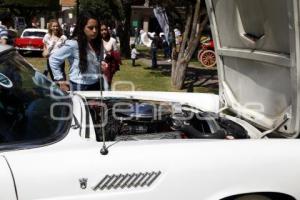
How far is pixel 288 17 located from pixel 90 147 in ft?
4.59

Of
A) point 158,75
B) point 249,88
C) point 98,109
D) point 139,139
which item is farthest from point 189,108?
point 158,75

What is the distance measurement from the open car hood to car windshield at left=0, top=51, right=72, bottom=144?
1.38 meters

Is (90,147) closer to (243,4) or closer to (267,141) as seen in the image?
(267,141)

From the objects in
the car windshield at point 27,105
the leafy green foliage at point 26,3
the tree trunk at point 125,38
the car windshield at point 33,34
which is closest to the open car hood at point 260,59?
the car windshield at point 27,105

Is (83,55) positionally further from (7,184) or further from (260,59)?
(7,184)

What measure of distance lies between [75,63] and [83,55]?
0.15m

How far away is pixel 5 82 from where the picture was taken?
10.3ft

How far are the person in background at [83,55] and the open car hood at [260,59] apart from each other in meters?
1.41

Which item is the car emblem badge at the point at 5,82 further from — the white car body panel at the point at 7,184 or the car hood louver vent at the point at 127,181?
the car hood louver vent at the point at 127,181

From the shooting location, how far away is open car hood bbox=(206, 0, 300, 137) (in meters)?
3.12

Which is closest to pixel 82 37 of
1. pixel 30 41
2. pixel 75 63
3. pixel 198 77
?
pixel 75 63

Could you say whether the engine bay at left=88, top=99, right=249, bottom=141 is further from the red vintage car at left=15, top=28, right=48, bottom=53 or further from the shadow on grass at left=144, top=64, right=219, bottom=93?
the red vintage car at left=15, top=28, right=48, bottom=53

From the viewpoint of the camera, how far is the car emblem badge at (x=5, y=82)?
3117 millimetres

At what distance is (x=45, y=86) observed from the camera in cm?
356
